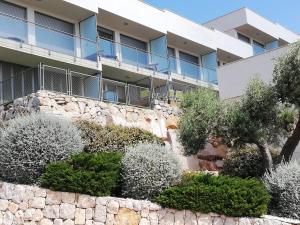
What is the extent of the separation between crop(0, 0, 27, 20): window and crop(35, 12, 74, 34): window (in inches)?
27.1

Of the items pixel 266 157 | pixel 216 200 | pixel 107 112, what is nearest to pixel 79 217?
pixel 216 200

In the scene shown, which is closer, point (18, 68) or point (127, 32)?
point (18, 68)

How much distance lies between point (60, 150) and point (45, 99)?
5.05m

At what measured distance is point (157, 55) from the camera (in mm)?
26312

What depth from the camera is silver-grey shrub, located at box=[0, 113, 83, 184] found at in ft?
37.5

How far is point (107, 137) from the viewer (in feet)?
49.0

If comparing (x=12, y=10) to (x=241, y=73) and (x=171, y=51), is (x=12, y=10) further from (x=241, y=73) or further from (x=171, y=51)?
(x=171, y=51)

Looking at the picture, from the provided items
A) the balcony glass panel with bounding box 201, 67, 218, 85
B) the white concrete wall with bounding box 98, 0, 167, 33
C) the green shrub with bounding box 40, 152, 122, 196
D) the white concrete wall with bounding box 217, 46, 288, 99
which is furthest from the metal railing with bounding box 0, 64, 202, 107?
the green shrub with bounding box 40, 152, 122, 196

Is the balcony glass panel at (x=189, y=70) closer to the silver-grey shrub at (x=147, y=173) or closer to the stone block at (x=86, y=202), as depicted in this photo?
the silver-grey shrub at (x=147, y=173)

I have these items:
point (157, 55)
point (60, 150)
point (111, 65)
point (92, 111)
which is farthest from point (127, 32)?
point (60, 150)

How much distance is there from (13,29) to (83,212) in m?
11.2

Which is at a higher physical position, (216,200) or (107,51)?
(107,51)

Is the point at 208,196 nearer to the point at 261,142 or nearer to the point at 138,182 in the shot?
the point at 138,182

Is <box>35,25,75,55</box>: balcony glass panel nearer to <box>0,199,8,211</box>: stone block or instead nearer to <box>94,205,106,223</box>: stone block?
<box>0,199,8,211</box>: stone block
